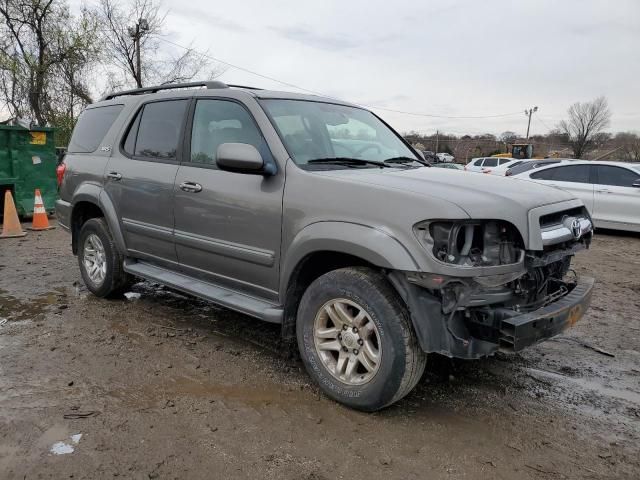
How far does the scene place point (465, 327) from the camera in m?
2.77

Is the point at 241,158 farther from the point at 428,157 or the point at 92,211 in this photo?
the point at 428,157

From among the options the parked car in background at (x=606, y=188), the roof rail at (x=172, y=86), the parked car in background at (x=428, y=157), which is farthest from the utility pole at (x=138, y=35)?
the roof rail at (x=172, y=86)

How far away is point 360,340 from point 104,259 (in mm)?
3122

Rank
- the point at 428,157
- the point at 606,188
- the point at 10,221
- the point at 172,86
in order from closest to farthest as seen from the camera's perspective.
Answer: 1. the point at 172,86
2. the point at 428,157
3. the point at 10,221
4. the point at 606,188

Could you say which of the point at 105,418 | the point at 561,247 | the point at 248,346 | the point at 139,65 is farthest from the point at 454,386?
the point at 139,65

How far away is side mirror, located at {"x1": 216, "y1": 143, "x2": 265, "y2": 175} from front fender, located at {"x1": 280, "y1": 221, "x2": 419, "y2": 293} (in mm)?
524

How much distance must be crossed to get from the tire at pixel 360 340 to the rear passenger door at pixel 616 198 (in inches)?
347

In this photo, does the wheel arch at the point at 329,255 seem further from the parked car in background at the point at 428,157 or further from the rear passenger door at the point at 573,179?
the rear passenger door at the point at 573,179

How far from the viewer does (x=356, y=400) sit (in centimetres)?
301

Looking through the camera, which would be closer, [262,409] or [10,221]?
[262,409]

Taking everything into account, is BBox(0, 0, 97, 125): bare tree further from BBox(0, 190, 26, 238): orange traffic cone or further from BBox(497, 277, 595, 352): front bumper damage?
BBox(497, 277, 595, 352): front bumper damage

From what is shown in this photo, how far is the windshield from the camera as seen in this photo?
3533 mm

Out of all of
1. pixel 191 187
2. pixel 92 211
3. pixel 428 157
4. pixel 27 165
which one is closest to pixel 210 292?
pixel 191 187

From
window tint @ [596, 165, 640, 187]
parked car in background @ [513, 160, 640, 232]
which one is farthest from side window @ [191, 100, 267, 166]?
window tint @ [596, 165, 640, 187]
